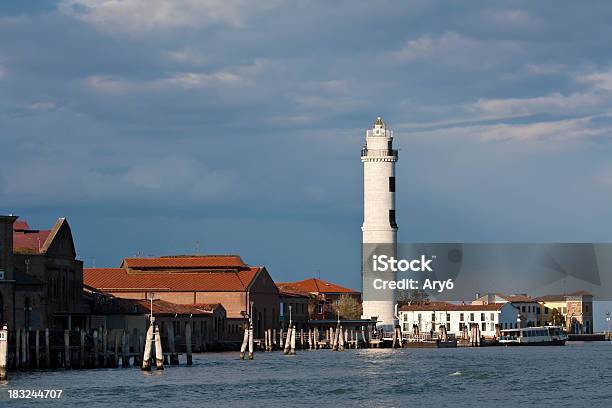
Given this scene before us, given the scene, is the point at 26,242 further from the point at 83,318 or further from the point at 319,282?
the point at 319,282

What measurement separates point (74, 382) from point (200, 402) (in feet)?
34.4

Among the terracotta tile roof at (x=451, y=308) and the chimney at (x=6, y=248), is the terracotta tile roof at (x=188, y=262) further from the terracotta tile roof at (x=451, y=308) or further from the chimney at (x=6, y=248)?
the chimney at (x=6, y=248)

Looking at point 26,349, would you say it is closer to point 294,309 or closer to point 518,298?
point 294,309

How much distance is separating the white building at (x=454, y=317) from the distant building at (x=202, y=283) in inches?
1115

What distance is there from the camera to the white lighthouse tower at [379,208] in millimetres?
142250

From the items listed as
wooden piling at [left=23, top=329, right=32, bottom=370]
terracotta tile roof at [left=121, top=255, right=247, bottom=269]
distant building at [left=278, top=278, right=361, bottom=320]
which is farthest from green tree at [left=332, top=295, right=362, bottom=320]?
wooden piling at [left=23, top=329, right=32, bottom=370]

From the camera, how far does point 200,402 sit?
183 ft

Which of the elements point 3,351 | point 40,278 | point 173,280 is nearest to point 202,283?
point 173,280

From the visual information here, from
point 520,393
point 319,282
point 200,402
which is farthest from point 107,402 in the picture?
point 319,282

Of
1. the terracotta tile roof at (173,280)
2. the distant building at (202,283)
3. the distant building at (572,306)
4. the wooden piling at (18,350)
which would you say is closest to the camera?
the wooden piling at (18,350)

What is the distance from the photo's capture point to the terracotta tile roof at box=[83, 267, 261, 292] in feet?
421

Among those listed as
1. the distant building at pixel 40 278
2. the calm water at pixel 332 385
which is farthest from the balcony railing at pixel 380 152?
the calm water at pixel 332 385

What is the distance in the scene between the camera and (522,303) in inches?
7160

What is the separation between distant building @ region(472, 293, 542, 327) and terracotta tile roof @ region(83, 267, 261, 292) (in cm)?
4678
